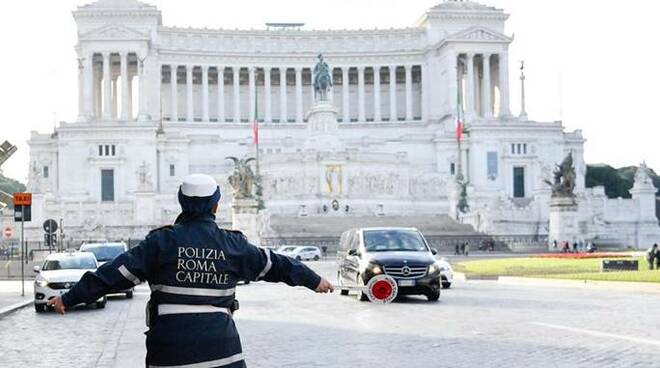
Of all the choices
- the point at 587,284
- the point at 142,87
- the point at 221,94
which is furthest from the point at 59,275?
the point at 221,94

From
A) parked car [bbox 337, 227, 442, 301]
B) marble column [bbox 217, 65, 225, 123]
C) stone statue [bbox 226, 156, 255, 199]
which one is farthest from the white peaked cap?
marble column [bbox 217, 65, 225, 123]

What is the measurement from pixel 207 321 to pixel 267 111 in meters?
124

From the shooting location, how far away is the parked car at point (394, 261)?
85.6 feet

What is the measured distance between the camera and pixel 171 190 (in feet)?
340

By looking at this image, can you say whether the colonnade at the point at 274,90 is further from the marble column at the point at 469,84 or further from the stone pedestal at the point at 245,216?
the stone pedestal at the point at 245,216

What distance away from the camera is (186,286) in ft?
24.2

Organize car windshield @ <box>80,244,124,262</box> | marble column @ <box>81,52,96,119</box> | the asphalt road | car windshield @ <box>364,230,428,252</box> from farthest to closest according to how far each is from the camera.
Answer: marble column @ <box>81,52,96,119</box> → car windshield @ <box>80,244,124,262</box> → car windshield @ <box>364,230,428,252</box> → the asphalt road

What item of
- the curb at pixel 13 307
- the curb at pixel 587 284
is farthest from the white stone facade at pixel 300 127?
the curb at pixel 13 307

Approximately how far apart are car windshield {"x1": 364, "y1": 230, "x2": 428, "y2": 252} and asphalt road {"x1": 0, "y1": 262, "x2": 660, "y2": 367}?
1.35m

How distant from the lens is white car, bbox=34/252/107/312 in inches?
1094

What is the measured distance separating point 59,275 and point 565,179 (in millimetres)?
45096

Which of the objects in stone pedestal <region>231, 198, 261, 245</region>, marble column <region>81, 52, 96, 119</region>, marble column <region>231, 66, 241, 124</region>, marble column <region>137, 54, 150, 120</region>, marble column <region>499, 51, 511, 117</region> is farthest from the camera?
marble column <region>231, 66, 241, 124</region>

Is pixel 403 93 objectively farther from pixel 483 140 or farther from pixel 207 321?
pixel 207 321

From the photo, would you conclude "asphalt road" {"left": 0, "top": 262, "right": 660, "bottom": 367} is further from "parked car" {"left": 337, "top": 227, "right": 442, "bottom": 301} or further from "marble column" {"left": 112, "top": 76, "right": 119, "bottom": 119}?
"marble column" {"left": 112, "top": 76, "right": 119, "bottom": 119}
